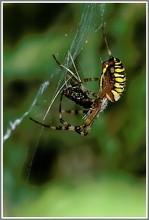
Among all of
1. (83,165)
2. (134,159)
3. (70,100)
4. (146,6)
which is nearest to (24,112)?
(70,100)

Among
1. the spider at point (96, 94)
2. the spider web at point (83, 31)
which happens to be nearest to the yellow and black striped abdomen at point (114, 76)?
the spider at point (96, 94)

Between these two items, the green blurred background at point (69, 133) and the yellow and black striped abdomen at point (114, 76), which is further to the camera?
the green blurred background at point (69, 133)

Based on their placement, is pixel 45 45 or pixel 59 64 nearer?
pixel 59 64

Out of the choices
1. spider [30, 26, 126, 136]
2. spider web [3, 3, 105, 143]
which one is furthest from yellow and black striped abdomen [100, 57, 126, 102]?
spider web [3, 3, 105, 143]

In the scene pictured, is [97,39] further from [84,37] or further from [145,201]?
[145,201]

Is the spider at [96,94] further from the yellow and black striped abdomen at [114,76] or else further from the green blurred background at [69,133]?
the green blurred background at [69,133]

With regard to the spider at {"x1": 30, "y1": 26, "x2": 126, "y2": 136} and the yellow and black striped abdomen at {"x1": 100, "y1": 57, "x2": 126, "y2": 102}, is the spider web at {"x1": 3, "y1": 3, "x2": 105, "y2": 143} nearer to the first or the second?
the spider at {"x1": 30, "y1": 26, "x2": 126, "y2": 136}
